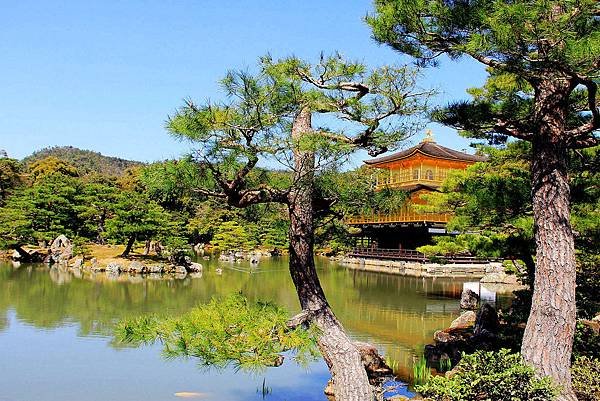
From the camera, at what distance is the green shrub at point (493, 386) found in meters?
2.70

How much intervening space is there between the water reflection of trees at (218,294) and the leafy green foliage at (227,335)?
291 centimetres

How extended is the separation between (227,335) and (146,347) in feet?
12.7

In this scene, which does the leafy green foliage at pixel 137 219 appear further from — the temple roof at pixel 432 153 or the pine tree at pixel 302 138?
the pine tree at pixel 302 138

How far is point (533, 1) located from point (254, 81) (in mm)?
1498

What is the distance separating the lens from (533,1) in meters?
2.77

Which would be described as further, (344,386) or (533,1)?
(344,386)

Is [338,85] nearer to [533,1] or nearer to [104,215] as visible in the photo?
[533,1]

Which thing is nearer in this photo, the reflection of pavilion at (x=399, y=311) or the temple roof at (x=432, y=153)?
the reflection of pavilion at (x=399, y=311)

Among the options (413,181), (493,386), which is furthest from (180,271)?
(493,386)

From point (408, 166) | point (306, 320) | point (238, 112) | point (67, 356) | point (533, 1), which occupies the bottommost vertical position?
point (67, 356)

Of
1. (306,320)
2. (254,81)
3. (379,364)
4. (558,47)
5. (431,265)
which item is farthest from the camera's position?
(431,265)

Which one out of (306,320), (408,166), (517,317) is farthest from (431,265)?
(306,320)

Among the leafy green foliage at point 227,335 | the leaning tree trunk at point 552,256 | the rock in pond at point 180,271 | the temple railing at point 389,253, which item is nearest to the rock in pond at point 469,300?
the leaning tree trunk at point 552,256

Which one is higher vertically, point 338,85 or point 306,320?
point 338,85
